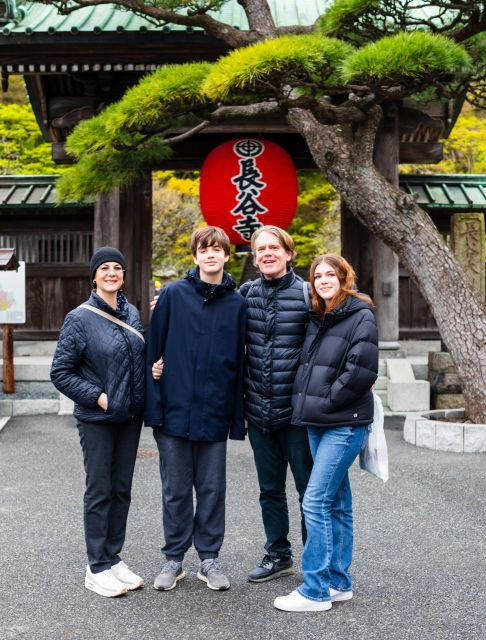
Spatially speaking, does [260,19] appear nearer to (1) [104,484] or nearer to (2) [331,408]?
(2) [331,408]

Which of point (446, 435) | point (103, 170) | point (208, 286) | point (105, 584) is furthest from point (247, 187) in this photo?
point (105, 584)

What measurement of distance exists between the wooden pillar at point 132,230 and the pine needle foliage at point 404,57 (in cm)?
475

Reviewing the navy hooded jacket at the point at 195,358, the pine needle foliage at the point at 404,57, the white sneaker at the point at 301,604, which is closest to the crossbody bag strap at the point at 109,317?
the navy hooded jacket at the point at 195,358

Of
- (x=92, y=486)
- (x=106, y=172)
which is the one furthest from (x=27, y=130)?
(x=92, y=486)

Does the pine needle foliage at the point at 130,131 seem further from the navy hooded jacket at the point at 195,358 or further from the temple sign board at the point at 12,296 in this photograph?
the navy hooded jacket at the point at 195,358

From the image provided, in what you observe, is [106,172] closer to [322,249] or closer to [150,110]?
[150,110]

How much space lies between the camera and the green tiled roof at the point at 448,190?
1294cm

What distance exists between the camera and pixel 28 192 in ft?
42.2

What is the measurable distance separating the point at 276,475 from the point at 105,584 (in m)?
1.08

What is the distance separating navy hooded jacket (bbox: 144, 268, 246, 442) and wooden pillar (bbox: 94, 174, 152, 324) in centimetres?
634

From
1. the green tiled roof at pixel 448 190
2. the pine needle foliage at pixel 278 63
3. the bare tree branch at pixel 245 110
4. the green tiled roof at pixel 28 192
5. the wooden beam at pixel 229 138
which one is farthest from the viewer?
the green tiled roof at pixel 448 190

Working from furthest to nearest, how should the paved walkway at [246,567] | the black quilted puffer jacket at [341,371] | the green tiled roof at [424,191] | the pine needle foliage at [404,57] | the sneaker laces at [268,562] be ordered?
the green tiled roof at [424,191] < the pine needle foliage at [404,57] < the sneaker laces at [268,562] < the black quilted puffer jacket at [341,371] < the paved walkway at [246,567]

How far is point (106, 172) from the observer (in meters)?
8.18

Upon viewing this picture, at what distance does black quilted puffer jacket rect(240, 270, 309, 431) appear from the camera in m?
3.83
